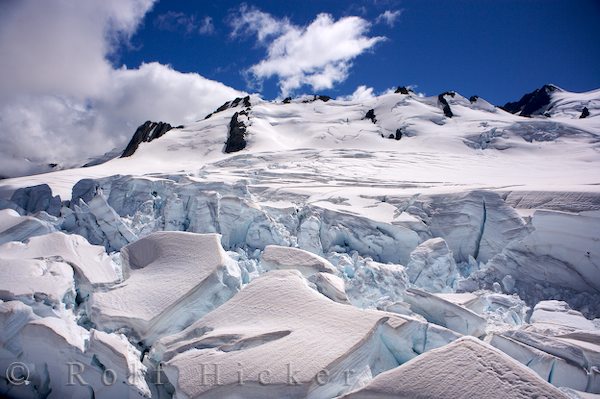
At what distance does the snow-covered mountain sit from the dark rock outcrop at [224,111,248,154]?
14.0m

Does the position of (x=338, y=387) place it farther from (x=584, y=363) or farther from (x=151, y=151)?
(x=151, y=151)

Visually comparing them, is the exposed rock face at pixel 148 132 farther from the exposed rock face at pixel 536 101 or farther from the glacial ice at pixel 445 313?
the exposed rock face at pixel 536 101

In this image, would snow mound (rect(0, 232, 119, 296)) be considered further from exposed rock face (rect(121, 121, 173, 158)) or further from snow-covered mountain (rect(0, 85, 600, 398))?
exposed rock face (rect(121, 121, 173, 158))

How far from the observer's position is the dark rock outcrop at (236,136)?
1059 inches

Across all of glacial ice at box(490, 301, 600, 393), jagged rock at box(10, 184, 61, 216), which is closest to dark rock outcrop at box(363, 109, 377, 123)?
jagged rock at box(10, 184, 61, 216)

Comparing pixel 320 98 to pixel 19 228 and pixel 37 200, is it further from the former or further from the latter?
pixel 19 228

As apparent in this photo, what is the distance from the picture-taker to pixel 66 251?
20.6 feet

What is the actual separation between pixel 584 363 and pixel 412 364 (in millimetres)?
2086

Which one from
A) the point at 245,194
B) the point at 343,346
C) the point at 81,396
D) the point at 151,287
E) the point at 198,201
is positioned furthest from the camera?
the point at 245,194

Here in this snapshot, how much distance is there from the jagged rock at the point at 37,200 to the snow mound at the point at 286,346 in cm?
978

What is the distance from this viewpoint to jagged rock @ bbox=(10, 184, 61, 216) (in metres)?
11.6

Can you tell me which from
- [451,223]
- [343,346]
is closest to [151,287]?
[343,346]

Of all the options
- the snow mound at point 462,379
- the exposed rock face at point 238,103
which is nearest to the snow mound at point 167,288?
the snow mound at point 462,379

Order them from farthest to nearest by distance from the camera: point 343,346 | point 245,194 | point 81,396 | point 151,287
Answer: point 245,194, point 151,287, point 81,396, point 343,346
